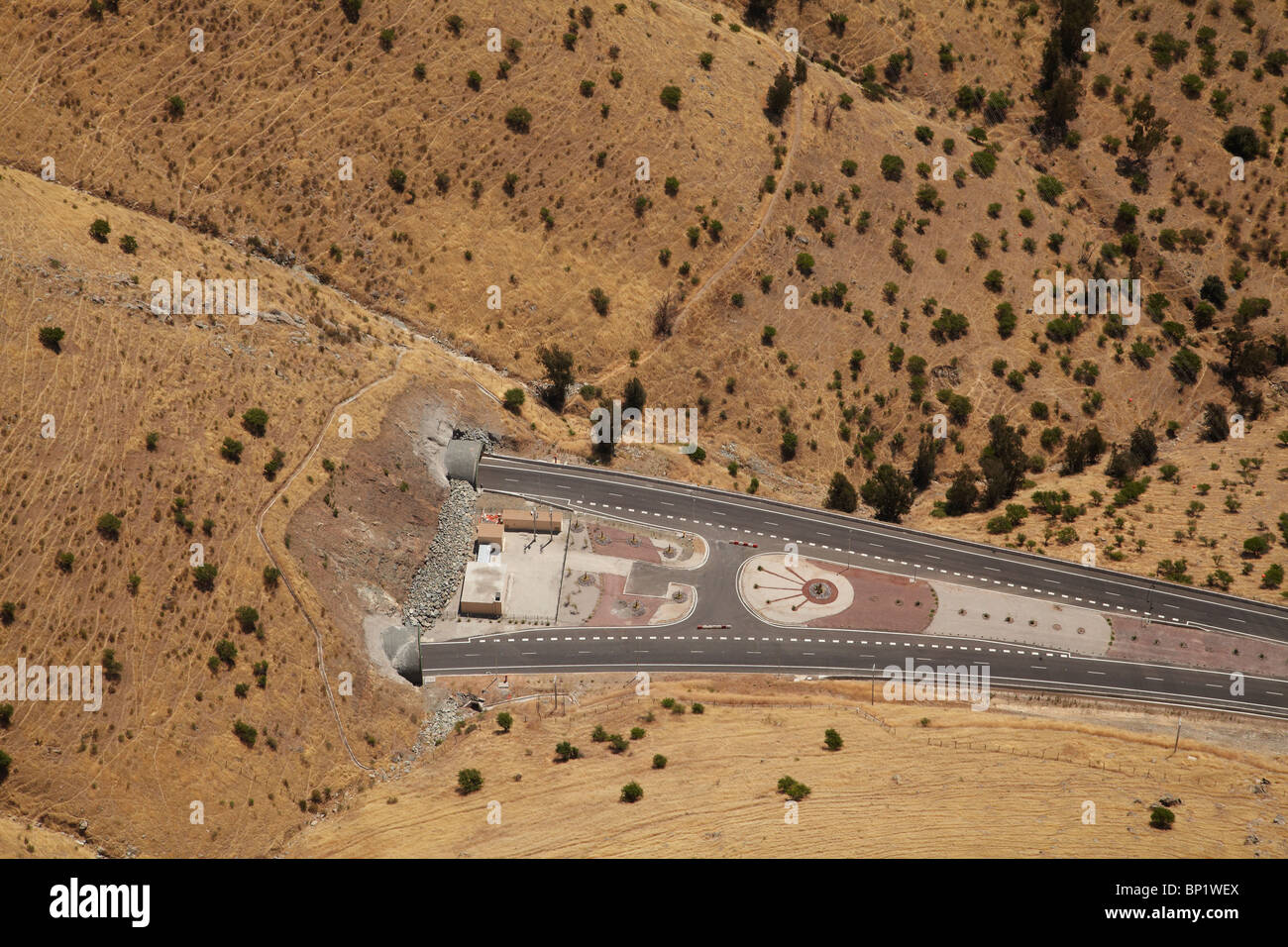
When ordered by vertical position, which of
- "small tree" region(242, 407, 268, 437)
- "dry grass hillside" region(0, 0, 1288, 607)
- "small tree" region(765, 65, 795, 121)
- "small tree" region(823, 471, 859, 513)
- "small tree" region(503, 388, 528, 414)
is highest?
"small tree" region(765, 65, 795, 121)

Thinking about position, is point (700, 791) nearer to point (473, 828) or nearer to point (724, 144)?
point (473, 828)

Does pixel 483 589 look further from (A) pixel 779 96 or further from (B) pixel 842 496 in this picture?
(A) pixel 779 96

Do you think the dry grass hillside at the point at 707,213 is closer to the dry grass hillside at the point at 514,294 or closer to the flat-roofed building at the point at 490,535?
the dry grass hillside at the point at 514,294

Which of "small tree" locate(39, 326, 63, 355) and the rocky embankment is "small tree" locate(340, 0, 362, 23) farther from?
the rocky embankment

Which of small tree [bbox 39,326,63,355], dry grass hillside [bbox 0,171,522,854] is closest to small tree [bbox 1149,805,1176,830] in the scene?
dry grass hillside [bbox 0,171,522,854]

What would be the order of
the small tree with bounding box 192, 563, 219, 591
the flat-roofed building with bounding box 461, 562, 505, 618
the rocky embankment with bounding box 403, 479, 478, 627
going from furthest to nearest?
the flat-roofed building with bounding box 461, 562, 505, 618, the rocky embankment with bounding box 403, 479, 478, 627, the small tree with bounding box 192, 563, 219, 591

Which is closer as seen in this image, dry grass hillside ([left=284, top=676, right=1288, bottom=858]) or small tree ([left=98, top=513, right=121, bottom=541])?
dry grass hillside ([left=284, top=676, right=1288, bottom=858])
